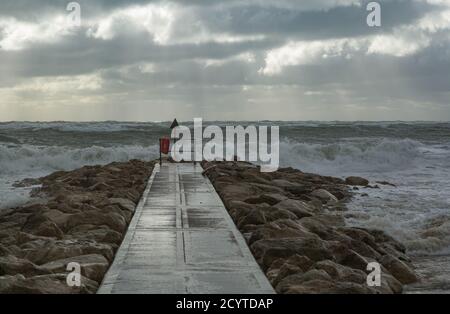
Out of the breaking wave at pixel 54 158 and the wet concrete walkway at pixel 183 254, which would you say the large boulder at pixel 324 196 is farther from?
the breaking wave at pixel 54 158

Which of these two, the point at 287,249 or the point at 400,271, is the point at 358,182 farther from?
the point at 287,249

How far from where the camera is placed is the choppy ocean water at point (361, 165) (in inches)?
441

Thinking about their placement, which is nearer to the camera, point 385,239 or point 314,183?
point 385,239

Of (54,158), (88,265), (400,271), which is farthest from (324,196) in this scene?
(54,158)

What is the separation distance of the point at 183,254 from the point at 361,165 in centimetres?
2141

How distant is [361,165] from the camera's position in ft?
90.2

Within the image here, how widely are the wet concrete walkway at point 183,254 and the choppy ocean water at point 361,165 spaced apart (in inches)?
103

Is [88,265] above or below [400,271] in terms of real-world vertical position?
above

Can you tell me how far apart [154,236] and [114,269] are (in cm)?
164

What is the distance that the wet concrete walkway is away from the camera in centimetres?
593

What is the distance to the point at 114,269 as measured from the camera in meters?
6.59

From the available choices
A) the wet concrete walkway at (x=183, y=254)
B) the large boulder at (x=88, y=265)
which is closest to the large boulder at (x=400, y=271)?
the wet concrete walkway at (x=183, y=254)
